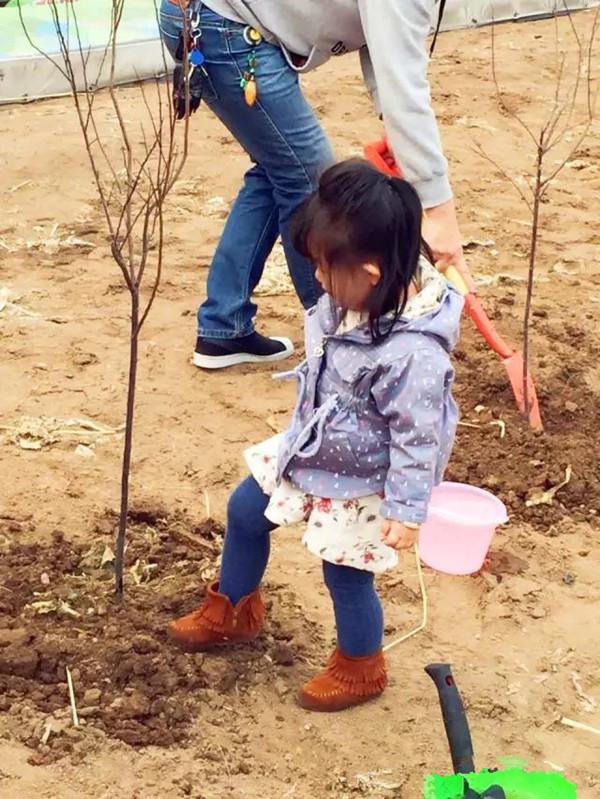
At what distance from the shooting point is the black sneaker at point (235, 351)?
4.48m

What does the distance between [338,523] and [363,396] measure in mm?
275

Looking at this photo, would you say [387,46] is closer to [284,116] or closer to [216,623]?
[284,116]

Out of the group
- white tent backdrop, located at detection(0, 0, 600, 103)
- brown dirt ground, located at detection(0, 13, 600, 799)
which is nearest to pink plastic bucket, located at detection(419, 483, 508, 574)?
brown dirt ground, located at detection(0, 13, 600, 799)

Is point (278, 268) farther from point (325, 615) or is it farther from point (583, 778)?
point (583, 778)

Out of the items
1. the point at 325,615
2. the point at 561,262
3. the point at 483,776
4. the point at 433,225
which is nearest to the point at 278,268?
the point at 561,262

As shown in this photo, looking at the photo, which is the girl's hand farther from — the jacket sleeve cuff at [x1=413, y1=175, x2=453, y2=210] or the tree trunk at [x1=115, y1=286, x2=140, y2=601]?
the jacket sleeve cuff at [x1=413, y1=175, x2=453, y2=210]

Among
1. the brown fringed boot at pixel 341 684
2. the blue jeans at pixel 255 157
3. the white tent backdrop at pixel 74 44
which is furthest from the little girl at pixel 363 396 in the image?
Result: the white tent backdrop at pixel 74 44

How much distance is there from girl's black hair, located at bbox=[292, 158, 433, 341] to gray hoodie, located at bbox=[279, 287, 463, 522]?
0.23 feet

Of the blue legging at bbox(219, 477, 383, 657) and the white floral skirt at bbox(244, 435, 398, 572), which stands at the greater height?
the white floral skirt at bbox(244, 435, 398, 572)

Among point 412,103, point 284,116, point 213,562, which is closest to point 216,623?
point 213,562

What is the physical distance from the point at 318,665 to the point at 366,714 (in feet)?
0.65

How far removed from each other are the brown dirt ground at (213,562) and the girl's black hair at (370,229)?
0.95 meters

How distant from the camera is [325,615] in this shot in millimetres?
3160

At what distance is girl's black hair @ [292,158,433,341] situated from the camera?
90.3 inches
